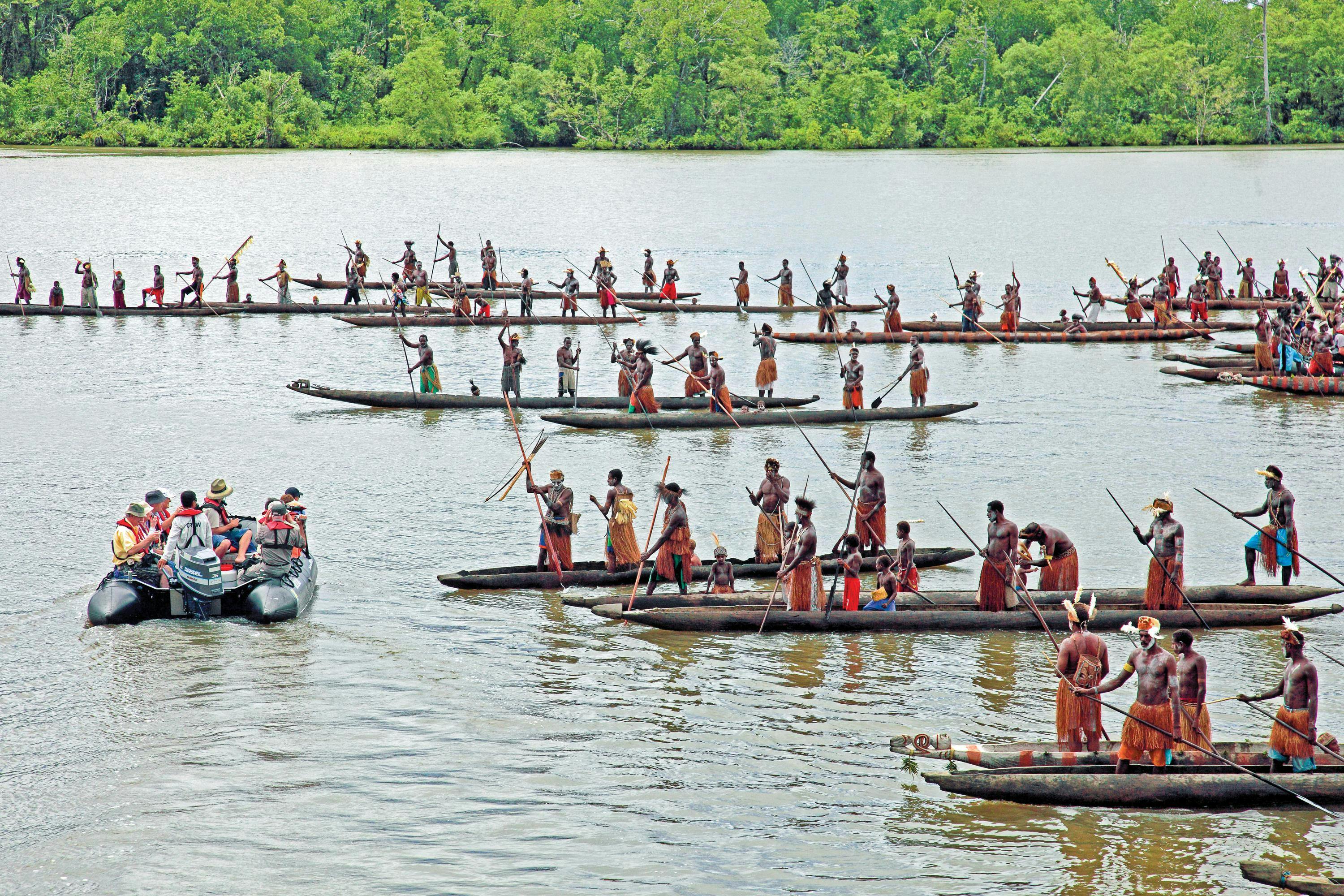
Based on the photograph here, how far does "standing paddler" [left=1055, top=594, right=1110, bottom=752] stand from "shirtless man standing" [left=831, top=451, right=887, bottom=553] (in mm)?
5598

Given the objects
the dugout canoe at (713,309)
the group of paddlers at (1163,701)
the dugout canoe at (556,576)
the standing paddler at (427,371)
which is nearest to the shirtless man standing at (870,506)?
the dugout canoe at (556,576)

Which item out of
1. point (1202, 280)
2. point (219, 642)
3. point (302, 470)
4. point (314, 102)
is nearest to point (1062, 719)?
point (219, 642)

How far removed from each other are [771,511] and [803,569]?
6.30 feet

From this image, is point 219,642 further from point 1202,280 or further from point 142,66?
point 142,66

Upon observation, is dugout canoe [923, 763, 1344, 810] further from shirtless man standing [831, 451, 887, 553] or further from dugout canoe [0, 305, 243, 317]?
dugout canoe [0, 305, 243, 317]

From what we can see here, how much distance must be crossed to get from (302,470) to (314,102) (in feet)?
307

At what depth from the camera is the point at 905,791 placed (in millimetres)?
12508

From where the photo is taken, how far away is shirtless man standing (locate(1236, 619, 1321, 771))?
38.3 ft

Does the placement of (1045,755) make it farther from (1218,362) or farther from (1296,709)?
(1218,362)

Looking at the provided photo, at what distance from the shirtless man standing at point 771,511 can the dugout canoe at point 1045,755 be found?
19.4 ft

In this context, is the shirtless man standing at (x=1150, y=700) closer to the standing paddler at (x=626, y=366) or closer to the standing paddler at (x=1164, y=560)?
the standing paddler at (x=1164, y=560)

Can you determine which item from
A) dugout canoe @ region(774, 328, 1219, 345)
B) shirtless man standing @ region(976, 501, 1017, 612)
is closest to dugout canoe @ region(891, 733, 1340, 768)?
shirtless man standing @ region(976, 501, 1017, 612)

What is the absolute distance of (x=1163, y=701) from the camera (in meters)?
11.9

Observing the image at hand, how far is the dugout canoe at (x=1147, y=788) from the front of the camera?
468 inches
